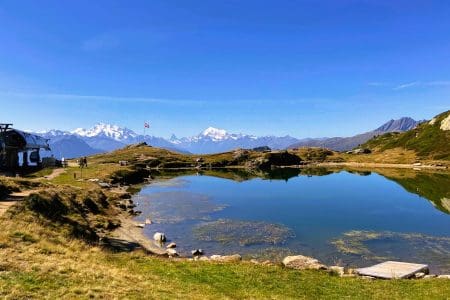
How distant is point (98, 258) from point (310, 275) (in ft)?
56.7

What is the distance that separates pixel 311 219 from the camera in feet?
258

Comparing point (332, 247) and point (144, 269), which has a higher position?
point (144, 269)

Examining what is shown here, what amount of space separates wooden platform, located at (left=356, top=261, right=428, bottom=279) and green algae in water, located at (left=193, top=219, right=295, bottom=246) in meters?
20.9

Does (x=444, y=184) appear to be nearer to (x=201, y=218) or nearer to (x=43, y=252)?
(x=201, y=218)

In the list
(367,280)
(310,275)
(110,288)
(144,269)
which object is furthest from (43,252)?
(367,280)

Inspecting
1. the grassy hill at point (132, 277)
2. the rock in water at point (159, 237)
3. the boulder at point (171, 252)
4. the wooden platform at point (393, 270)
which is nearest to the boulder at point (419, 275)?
the wooden platform at point (393, 270)

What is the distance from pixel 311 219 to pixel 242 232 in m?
16.8

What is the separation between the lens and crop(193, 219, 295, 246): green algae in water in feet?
204

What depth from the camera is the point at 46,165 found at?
125375 mm

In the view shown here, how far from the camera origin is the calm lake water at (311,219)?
2190 inches

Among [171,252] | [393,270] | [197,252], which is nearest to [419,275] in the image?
[393,270]

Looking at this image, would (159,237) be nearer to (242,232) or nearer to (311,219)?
(242,232)

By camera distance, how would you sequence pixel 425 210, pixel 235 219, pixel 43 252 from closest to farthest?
1. pixel 43 252
2. pixel 235 219
3. pixel 425 210

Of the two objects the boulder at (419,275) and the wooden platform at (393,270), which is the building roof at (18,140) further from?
the boulder at (419,275)
